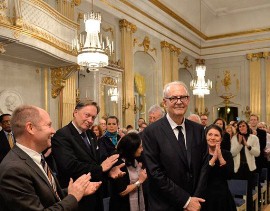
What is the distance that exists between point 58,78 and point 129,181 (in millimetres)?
4729

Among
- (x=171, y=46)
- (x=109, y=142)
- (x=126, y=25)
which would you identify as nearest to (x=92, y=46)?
(x=109, y=142)

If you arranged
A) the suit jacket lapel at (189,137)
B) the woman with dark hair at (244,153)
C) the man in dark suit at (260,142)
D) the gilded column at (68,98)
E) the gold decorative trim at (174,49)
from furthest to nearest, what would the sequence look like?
the gold decorative trim at (174,49), the gilded column at (68,98), the man in dark suit at (260,142), the woman with dark hair at (244,153), the suit jacket lapel at (189,137)

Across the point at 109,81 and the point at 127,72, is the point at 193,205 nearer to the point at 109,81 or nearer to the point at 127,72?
the point at 109,81

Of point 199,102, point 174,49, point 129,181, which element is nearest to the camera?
point 129,181

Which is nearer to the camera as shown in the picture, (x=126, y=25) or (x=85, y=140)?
(x=85, y=140)

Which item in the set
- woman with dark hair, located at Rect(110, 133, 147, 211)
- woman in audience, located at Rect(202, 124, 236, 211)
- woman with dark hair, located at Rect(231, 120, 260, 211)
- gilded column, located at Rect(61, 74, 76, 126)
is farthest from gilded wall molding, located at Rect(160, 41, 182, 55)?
woman with dark hair, located at Rect(110, 133, 147, 211)

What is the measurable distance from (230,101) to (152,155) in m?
14.3

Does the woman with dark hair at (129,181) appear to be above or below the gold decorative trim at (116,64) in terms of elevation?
below

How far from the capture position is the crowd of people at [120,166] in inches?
70.5

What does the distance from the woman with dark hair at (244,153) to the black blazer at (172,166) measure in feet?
9.70

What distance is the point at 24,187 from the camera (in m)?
1.69

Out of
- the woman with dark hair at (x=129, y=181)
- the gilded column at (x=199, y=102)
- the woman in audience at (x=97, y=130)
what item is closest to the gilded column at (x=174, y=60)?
the gilded column at (x=199, y=102)

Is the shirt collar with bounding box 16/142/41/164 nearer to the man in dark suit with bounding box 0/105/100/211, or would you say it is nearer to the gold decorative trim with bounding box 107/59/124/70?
the man in dark suit with bounding box 0/105/100/211

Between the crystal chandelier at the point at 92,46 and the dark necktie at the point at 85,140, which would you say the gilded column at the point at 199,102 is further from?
the dark necktie at the point at 85,140
